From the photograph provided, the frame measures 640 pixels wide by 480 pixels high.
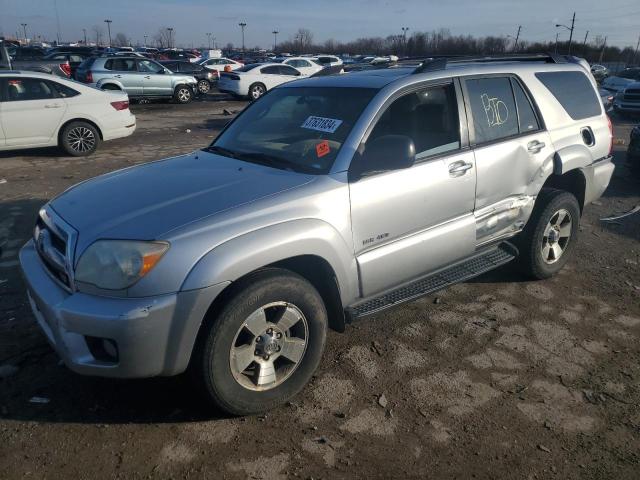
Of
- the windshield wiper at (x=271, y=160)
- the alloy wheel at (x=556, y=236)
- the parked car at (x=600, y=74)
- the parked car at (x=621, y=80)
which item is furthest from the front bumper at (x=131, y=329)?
the parked car at (x=600, y=74)

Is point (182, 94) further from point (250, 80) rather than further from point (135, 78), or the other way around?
point (250, 80)

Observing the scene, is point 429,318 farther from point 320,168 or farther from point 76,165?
point 76,165

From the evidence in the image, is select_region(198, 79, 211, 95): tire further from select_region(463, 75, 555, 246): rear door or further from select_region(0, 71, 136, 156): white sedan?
select_region(463, 75, 555, 246): rear door

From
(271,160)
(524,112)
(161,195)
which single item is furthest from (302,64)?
(161,195)

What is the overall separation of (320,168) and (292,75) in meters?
20.3

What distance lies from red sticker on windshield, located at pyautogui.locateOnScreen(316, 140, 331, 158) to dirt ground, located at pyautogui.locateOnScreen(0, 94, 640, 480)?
1368 millimetres

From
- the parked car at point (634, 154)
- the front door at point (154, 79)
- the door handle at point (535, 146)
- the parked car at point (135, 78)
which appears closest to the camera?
the door handle at point (535, 146)

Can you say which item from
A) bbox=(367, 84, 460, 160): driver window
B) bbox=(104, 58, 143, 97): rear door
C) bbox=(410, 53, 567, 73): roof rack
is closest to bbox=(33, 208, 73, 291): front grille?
bbox=(367, 84, 460, 160): driver window

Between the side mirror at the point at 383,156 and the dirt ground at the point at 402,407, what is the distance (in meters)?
1.30

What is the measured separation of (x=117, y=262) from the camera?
8.39ft

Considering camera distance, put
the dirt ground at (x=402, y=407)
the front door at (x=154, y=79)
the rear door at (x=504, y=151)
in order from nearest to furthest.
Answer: the dirt ground at (x=402, y=407) < the rear door at (x=504, y=151) < the front door at (x=154, y=79)

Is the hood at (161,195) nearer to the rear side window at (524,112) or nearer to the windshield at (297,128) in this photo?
the windshield at (297,128)

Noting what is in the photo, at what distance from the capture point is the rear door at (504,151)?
3918 mm

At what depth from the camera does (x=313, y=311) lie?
3020 mm
